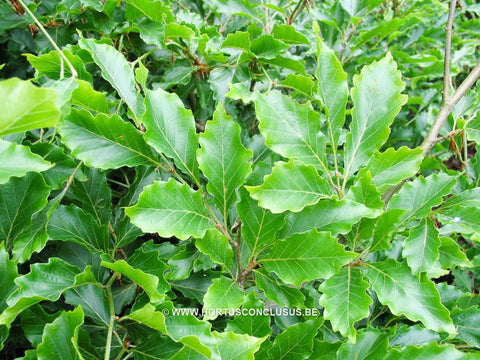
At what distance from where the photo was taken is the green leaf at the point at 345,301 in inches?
25.8

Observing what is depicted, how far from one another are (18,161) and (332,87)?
1.71ft

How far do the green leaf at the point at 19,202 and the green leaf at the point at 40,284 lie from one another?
0.34 ft

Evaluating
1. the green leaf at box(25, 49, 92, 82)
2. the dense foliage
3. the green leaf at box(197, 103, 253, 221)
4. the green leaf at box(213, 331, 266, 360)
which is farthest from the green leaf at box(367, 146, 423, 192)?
the green leaf at box(25, 49, 92, 82)

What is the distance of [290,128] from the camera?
0.72 meters

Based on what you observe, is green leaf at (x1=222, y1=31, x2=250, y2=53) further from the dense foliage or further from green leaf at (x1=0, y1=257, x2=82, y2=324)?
green leaf at (x1=0, y1=257, x2=82, y2=324)

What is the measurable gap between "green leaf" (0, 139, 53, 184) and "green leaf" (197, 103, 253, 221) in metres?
0.24

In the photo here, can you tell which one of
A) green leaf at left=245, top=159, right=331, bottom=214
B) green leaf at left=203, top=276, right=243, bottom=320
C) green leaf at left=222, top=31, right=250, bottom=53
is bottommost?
green leaf at left=203, top=276, right=243, bottom=320

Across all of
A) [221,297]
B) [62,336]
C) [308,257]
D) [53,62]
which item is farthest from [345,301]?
[53,62]

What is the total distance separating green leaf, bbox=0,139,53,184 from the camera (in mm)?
564

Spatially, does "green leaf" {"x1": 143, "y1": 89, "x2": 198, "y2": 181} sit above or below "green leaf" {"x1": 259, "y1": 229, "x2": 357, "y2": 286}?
above

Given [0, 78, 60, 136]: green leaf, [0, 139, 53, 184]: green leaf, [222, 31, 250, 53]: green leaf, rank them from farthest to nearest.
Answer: [222, 31, 250, 53]: green leaf, [0, 139, 53, 184]: green leaf, [0, 78, 60, 136]: green leaf

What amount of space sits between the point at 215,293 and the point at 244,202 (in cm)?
16

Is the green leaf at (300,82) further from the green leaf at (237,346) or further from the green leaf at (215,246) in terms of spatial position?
the green leaf at (237,346)

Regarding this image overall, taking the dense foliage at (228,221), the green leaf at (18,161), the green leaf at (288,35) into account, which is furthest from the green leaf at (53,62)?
the green leaf at (288,35)
